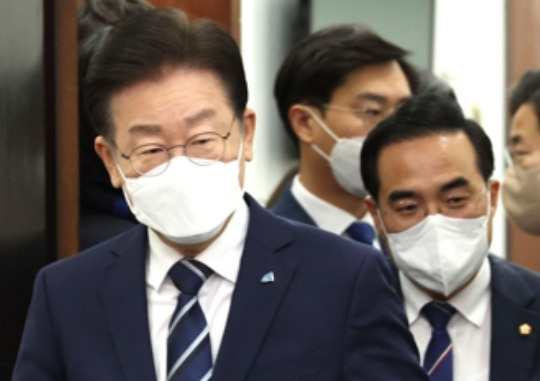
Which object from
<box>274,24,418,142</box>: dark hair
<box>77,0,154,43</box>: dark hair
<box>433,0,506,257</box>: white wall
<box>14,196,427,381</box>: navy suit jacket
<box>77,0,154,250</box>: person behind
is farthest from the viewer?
<box>433,0,506,257</box>: white wall

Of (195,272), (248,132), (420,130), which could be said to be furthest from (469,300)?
(195,272)

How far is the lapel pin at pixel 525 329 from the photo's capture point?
3.12m

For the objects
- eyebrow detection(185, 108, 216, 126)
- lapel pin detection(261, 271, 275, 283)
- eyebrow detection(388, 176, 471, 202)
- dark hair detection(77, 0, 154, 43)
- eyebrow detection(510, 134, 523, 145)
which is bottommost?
eyebrow detection(510, 134, 523, 145)

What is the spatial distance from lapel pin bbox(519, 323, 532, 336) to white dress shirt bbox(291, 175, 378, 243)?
3.08 feet

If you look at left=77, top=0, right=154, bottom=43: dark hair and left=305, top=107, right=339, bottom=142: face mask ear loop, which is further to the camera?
left=305, top=107, right=339, bottom=142: face mask ear loop

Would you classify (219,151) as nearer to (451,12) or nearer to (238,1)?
(238,1)

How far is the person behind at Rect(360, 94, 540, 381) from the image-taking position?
3119 mm

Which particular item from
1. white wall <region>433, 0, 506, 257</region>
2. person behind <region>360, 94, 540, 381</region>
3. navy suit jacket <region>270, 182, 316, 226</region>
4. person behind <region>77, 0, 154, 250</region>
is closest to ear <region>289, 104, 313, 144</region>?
navy suit jacket <region>270, 182, 316, 226</region>

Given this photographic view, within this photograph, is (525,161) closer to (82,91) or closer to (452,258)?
(452,258)

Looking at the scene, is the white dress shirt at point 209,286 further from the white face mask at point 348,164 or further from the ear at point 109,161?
the white face mask at point 348,164

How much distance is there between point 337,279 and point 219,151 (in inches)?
13.2

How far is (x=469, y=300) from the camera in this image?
3.23 metres

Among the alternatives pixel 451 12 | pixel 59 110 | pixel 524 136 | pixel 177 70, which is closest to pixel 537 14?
pixel 451 12

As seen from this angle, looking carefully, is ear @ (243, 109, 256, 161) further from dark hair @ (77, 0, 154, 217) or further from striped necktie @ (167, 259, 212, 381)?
dark hair @ (77, 0, 154, 217)
